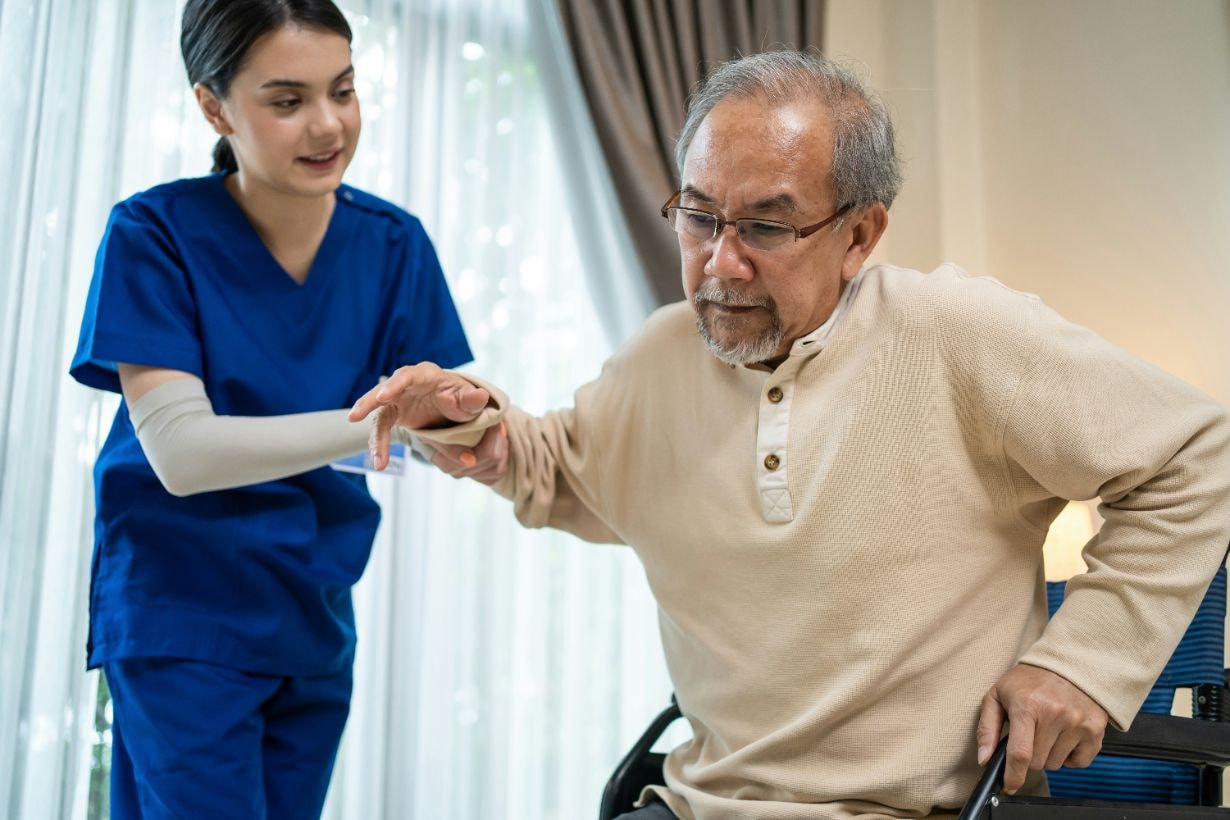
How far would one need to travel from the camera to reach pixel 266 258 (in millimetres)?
1743

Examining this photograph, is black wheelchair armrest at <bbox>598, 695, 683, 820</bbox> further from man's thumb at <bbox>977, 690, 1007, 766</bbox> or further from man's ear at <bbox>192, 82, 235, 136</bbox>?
man's ear at <bbox>192, 82, 235, 136</bbox>

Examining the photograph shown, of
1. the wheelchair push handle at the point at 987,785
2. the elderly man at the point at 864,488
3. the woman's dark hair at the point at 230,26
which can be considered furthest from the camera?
the woman's dark hair at the point at 230,26

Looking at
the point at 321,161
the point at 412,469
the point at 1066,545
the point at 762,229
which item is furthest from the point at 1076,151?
the point at 321,161

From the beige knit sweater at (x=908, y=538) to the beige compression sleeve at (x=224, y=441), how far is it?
18cm

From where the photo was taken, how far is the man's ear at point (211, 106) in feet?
5.59

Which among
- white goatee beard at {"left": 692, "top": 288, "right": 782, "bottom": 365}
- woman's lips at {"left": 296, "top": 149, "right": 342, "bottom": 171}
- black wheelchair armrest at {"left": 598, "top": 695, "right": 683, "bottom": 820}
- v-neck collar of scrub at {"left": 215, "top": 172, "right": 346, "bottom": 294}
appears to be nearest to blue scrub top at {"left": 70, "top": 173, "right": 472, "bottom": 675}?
v-neck collar of scrub at {"left": 215, "top": 172, "right": 346, "bottom": 294}

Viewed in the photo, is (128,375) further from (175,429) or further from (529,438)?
(529,438)

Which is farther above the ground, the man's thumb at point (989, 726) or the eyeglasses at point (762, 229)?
the eyeglasses at point (762, 229)

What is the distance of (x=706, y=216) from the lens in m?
1.44

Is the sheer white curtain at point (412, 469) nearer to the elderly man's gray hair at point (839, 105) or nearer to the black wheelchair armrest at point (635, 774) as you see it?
the black wheelchair armrest at point (635, 774)

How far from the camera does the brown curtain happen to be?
9.48 feet

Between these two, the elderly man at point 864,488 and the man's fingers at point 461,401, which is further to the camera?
the man's fingers at point 461,401

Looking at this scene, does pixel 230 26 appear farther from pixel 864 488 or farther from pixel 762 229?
pixel 864 488

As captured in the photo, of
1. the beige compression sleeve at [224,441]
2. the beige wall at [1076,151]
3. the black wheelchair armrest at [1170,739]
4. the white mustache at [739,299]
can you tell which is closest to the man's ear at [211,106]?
the beige compression sleeve at [224,441]
